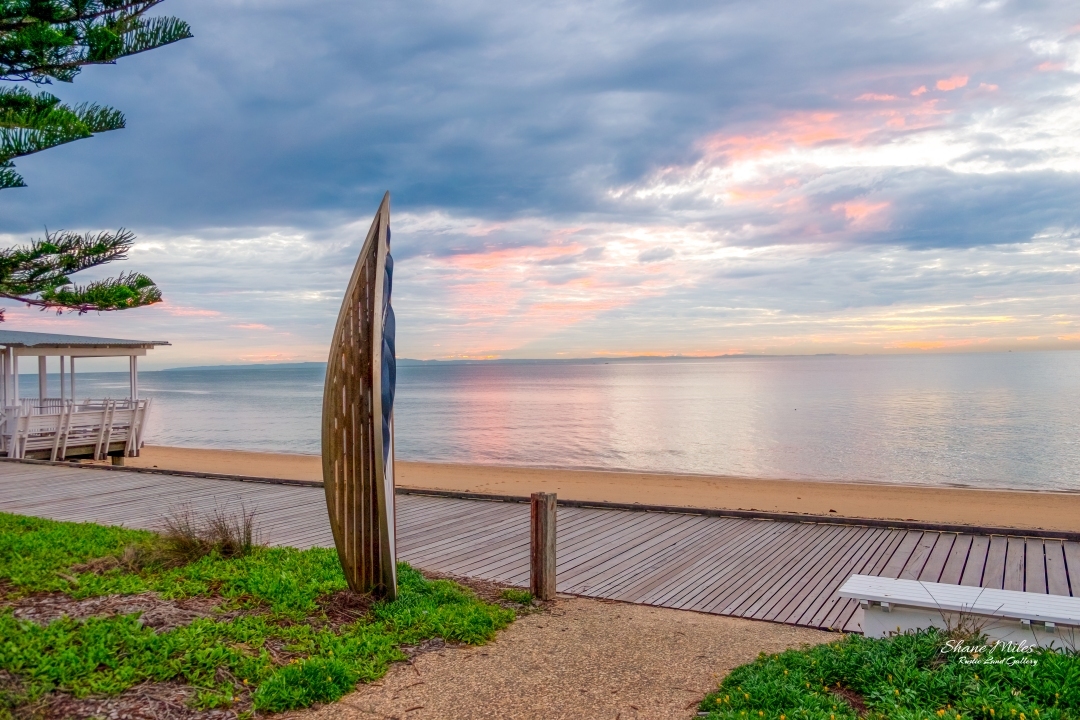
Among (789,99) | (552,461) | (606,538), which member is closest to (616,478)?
(552,461)

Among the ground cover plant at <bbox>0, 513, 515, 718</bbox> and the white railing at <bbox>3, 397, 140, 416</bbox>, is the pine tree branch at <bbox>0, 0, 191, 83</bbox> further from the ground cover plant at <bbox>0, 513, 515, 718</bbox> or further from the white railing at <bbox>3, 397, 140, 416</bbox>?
the white railing at <bbox>3, 397, 140, 416</bbox>

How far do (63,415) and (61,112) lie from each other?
465 inches

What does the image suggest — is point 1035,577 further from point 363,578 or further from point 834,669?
point 363,578

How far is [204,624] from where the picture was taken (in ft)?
13.6

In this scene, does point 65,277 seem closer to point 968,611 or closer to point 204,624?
point 204,624

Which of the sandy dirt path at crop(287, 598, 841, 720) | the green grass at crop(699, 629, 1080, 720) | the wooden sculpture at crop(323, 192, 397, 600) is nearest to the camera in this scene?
the green grass at crop(699, 629, 1080, 720)

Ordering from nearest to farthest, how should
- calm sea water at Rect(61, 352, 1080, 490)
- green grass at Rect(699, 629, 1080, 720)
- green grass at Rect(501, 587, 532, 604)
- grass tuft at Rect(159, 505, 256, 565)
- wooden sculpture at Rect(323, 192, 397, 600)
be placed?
green grass at Rect(699, 629, 1080, 720) < wooden sculpture at Rect(323, 192, 397, 600) < green grass at Rect(501, 587, 532, 604) < grass tuft at Rect(159, 505, 256, 565) < calm sea water at Rect(61, 352, 1080, 490)

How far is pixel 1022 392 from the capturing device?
179ft

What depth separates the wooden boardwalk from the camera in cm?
541

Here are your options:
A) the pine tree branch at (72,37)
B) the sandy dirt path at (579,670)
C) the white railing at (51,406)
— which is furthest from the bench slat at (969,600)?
the white railing at (51,406)

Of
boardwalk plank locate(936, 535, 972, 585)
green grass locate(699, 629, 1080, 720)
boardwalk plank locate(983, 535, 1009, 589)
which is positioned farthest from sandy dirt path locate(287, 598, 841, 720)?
boardwalk plank locate(983, 535, 1009, 589)

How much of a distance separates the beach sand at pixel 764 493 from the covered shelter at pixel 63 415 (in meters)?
3.33

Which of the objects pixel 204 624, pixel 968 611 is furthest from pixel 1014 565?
pixel 204 624

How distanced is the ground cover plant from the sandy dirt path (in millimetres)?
200
